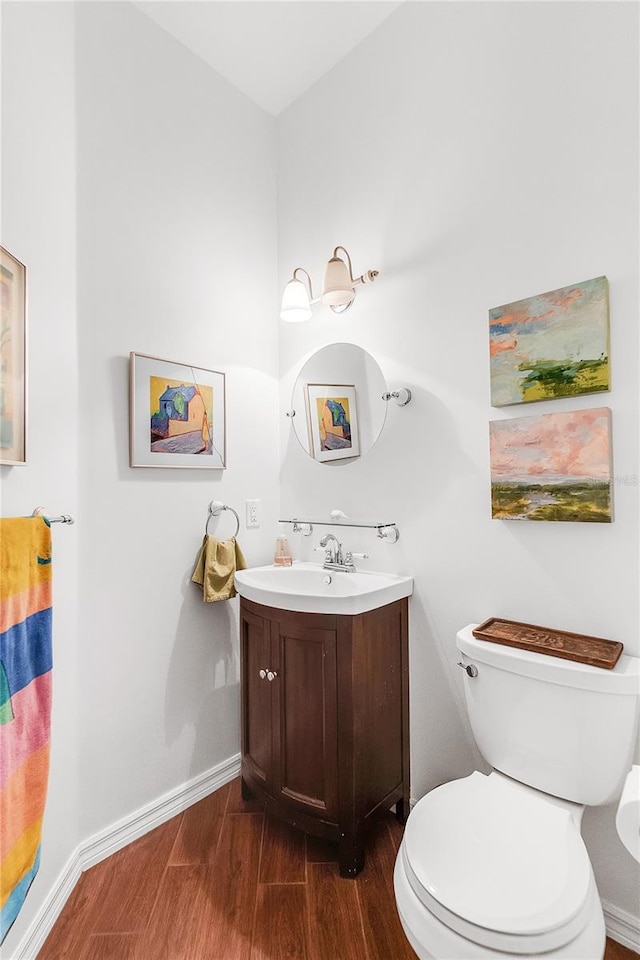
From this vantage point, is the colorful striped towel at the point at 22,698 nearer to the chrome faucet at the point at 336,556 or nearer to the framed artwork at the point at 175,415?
the framed artwork at the point at 175,415

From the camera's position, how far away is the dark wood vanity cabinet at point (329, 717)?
4.93ft

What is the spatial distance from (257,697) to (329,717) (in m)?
0.34

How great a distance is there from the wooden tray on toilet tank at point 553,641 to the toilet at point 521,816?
0.06 ft

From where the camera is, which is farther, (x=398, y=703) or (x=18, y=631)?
(x=398, y=703)

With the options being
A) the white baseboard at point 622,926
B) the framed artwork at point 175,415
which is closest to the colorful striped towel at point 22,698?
the framed artwork at point 175,415

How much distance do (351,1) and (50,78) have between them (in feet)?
3.87

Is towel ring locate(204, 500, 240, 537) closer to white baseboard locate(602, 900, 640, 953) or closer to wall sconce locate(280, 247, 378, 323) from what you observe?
wall sconce locate(280, 247, 378, 323)

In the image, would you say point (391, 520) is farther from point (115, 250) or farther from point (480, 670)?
point (115, 250)

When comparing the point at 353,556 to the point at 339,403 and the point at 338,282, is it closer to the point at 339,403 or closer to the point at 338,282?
the point at 339,403

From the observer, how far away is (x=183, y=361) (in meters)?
1.89

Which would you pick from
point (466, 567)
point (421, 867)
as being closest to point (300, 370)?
point (466, 567)

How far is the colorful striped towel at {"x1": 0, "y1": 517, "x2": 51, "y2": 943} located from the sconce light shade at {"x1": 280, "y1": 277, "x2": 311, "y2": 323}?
1.31 metres

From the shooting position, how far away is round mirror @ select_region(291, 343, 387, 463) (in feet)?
6.17

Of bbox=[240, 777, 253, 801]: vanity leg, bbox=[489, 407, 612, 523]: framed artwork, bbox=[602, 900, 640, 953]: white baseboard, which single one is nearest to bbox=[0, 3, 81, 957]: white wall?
bbox=[240, 777, 253, 801]: vanity leg
